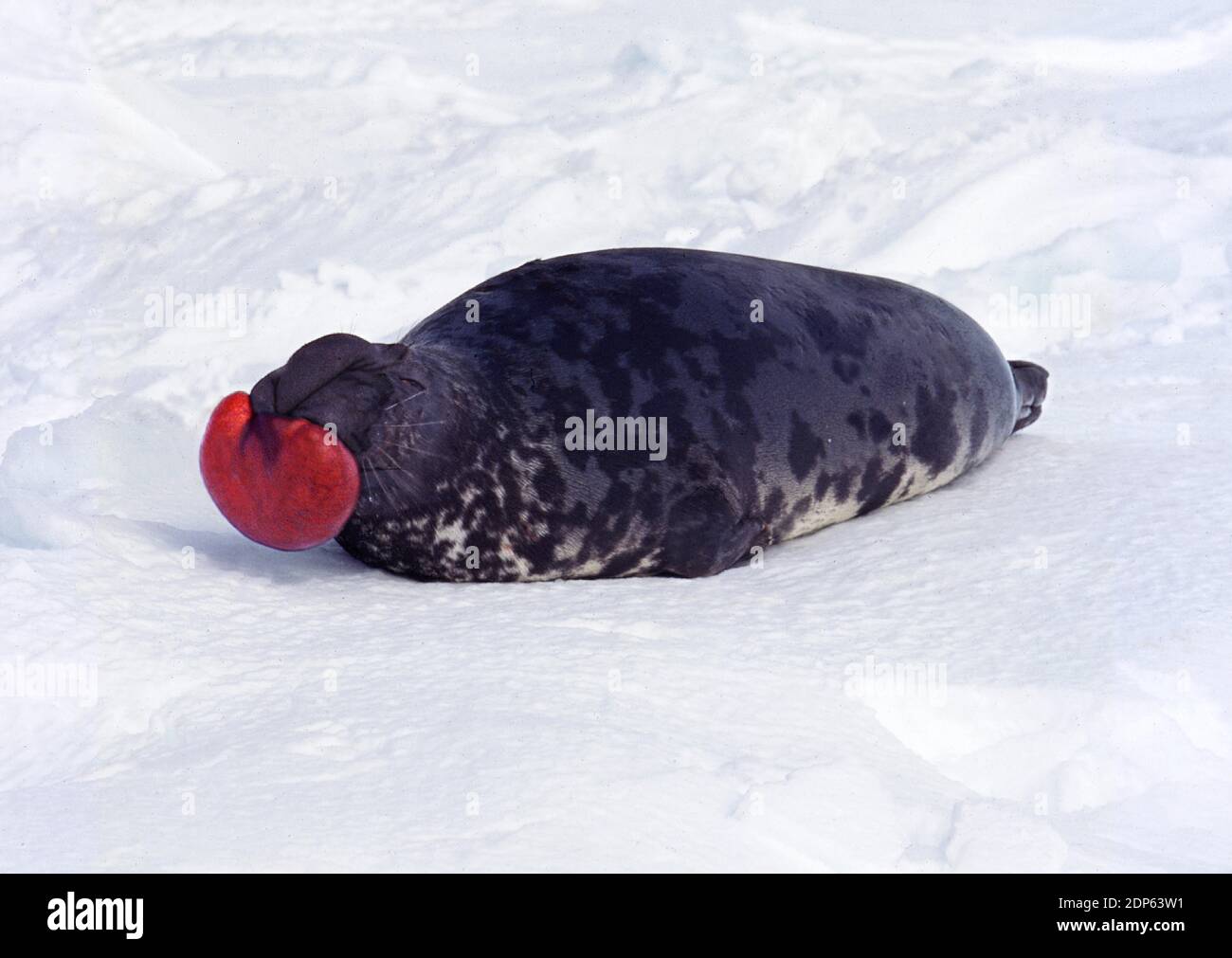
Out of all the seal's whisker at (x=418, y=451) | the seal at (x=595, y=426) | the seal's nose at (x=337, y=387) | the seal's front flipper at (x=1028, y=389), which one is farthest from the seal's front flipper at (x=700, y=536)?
the seal's front flipper at (x=1028, y=389)

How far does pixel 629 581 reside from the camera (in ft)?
9.46

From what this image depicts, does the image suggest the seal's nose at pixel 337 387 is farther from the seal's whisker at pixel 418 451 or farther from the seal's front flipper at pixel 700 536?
the seal's front flipper at pixel 700 536

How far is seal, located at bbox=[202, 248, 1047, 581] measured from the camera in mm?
2594

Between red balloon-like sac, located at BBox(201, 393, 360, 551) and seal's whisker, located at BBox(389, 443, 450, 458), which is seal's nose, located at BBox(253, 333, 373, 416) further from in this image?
seal's whisker, located at BBox(389, 443, 450, 458)

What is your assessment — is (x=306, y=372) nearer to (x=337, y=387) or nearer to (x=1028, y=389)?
(x=337, y=387)

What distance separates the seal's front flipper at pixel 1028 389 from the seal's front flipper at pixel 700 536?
1.28 metres

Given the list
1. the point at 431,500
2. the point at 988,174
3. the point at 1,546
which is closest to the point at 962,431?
the point at 431,500

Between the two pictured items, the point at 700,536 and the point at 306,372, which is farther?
the point at 700,536

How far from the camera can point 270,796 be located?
1.85m

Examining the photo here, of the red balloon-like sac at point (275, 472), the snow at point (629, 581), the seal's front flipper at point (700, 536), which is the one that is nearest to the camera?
the snow at point (629, 581)

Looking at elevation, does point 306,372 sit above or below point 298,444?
above

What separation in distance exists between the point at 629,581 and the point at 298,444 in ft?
2.39

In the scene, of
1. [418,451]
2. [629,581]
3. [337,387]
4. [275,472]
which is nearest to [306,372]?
[337,387]

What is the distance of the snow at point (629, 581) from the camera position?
6.20ft
